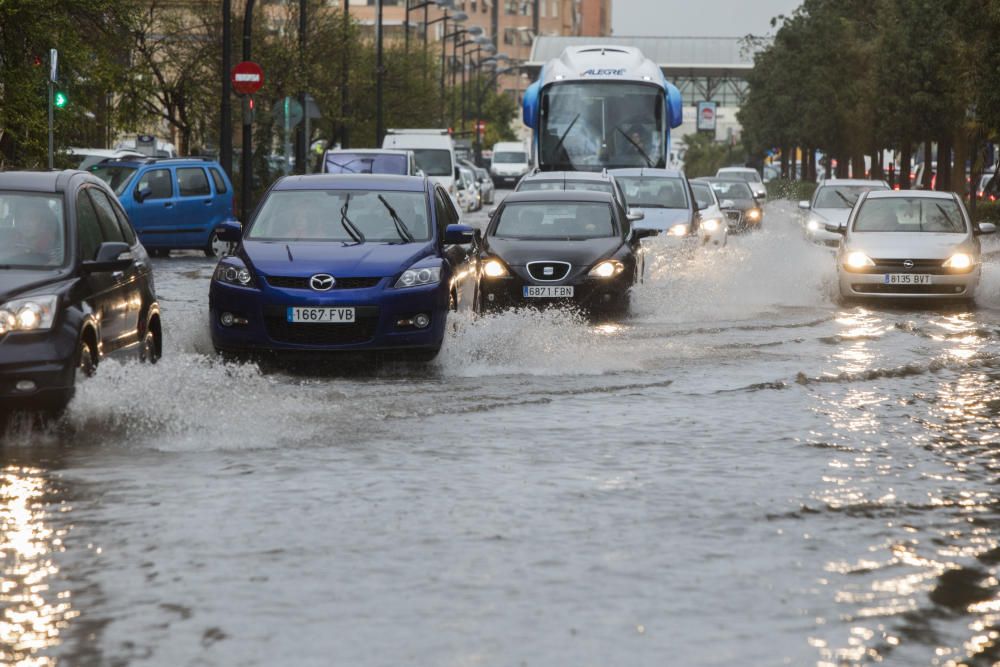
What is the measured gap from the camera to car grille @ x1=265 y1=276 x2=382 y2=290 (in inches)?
571

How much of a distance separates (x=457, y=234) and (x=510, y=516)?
7297 mm

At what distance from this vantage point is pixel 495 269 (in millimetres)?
19578

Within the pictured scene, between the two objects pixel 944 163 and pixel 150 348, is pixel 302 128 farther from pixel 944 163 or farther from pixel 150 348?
pixel 150 348

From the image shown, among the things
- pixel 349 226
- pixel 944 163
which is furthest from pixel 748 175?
pixel 349 226

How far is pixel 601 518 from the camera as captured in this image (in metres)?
8.48

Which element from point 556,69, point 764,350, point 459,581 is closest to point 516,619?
point 459,581

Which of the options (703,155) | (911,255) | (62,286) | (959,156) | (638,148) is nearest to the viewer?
(62,286)

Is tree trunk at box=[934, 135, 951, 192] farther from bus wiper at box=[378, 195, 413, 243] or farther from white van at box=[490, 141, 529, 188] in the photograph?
white van at box=[490, 141, 529, 188]

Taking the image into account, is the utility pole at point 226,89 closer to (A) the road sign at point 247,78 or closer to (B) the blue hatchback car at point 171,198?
(A) the road sign at point 247,78

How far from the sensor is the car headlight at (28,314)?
10648 mm

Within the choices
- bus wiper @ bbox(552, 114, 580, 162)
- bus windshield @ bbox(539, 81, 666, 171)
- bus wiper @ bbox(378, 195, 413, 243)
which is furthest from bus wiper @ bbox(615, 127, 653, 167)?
bus wiper @ bbox(378, 195, 413, 243)

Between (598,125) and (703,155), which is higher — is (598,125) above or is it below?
above

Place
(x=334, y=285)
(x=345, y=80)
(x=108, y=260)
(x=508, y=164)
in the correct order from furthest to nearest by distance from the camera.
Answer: (x=508, y=164) < (x=345, y=80) < (x=334, y=285) < (x=108, y=260)

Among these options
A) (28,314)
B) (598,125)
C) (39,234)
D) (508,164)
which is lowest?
(508,164)
